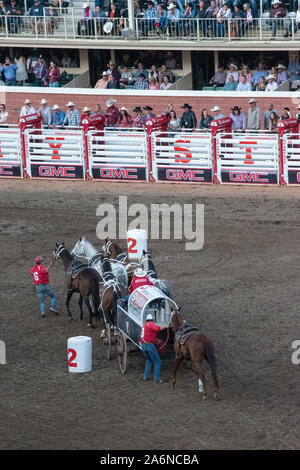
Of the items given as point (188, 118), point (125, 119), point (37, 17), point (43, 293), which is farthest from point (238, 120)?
point (43, 293)

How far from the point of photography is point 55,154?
90.4ft

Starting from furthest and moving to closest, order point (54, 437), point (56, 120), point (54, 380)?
point (56, 120) < point (54, 380) < point (54, 437)

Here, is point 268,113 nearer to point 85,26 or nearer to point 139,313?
point 85,26

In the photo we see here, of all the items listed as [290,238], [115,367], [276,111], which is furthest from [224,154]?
[115,367]

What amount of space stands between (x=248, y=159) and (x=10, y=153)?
23.4ft

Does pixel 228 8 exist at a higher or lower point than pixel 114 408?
higher

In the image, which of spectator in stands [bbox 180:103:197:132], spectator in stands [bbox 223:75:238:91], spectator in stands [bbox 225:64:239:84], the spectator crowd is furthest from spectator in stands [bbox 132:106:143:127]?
spectator in stands [bbox 225:64:239:84]

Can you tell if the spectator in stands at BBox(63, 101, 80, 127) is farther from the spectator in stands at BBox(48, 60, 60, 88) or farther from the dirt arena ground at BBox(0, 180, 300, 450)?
the spectator in stands at BBox(48, 60, 60, 88)

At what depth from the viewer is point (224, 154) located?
2588 cm

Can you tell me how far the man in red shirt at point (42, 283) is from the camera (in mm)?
17828

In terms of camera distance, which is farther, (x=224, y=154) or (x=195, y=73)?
(x=195, y=73)

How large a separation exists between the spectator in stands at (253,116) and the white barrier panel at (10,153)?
6.56m
